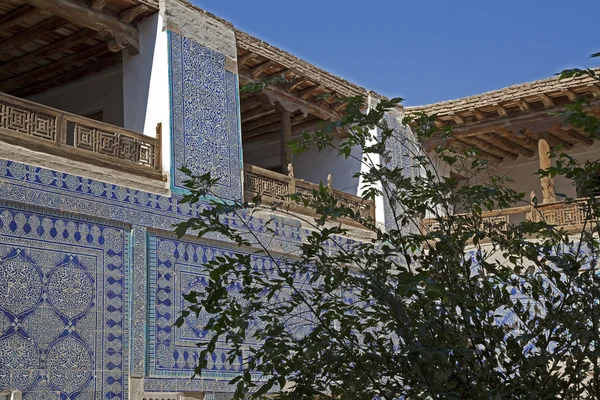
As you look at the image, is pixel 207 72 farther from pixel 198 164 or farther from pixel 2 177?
pixel 2 177

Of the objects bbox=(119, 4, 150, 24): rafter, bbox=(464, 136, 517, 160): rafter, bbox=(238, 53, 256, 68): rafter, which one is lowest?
bbox=(464, 136, 517, 160): rafter

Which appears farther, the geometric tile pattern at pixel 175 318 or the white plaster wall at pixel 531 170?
the white plaster wall at pixel 531 170

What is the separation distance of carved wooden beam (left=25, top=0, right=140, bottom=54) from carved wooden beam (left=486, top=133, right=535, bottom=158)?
664cm

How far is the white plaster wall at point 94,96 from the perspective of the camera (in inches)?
425

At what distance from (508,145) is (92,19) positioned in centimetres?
807

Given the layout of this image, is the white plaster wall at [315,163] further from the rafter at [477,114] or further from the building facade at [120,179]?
the rafter at [477,114]

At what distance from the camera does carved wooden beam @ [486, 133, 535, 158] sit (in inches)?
568

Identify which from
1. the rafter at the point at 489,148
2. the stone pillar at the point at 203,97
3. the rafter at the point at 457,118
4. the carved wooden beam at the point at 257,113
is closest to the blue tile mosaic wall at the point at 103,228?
the stone pillar at the point at 203,97

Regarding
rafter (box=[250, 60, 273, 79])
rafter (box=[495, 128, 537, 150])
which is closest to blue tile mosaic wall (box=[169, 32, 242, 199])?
rafter (box=[250, 60, 273, 79])

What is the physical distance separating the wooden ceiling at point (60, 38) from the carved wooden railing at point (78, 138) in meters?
1.18

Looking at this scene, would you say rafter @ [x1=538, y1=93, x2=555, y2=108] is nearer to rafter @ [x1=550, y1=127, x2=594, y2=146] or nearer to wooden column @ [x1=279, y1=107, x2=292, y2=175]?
rafter @ [x1=550, y1=127, x2=594, y2=146]

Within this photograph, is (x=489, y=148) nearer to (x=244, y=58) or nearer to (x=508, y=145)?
(x=508, y=145)

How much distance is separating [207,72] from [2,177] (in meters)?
3.20

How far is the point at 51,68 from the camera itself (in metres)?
10.8
